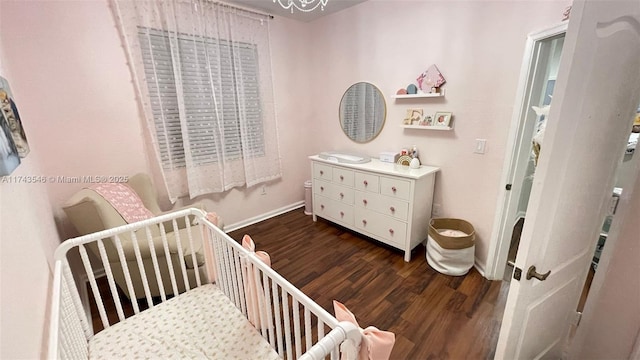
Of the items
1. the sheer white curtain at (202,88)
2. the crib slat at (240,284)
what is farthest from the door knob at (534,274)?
the sheer white curtain at (202,88)

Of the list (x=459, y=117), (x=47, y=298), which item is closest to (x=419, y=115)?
(x=459, y=117)

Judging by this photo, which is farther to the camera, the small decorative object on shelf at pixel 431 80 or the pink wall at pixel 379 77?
the small decorative object on shelf at pixel 431 80

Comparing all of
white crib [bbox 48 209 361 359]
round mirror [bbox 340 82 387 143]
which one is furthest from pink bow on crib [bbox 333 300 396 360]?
round mirror [bbox 340 82 387 143]

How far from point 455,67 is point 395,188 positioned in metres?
1.13

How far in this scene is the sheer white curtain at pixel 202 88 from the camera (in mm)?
2234

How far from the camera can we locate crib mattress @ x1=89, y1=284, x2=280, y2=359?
1169mm

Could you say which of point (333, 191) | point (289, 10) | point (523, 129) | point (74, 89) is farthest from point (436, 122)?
point (74, 89)

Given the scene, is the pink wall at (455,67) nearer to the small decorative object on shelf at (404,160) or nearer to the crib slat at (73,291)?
the small decorative object on shelf at (404,160)

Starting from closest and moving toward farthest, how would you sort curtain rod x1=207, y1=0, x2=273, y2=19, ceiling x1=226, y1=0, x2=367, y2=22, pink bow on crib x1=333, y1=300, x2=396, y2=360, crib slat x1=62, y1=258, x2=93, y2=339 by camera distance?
1. pink bow on crib x1=333, y1=300, x2=396, y2=360
2. crib slat x1=62, y1=258, x2=93, y2=339
3. curtain rod x1=207, y1=0, x2=273, y2=19
4. ceiling x1=226, y1=0, x2=367, y2=22

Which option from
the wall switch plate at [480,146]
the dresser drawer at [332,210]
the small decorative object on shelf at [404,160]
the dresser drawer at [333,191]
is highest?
the wall switch plate at [480,146]

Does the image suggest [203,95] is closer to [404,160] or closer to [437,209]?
[404,160]

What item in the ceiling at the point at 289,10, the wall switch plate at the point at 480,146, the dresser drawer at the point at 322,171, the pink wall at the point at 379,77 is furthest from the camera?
the dresser drawer at the point at 322,171

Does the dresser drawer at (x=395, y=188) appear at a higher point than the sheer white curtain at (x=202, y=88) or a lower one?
lower

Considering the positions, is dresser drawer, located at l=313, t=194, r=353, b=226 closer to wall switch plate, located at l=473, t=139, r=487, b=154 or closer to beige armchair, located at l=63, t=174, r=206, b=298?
wall switch plate, located at l=473, t=139, r=487, b=154
